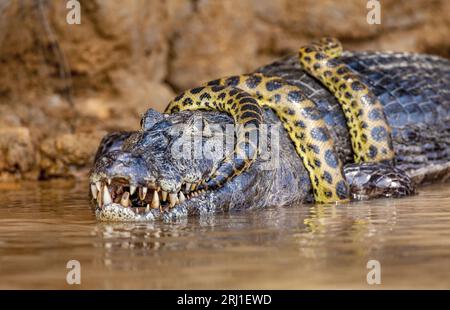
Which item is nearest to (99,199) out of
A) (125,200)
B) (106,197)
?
(106,197)

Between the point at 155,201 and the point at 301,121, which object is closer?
the point at 155,201

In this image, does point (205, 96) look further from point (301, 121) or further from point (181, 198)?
point (181, 198)

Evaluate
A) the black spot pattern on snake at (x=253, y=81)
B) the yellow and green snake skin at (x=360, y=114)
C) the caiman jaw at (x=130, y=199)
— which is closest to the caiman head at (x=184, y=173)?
the caiman jaw at (x=130, y=199)

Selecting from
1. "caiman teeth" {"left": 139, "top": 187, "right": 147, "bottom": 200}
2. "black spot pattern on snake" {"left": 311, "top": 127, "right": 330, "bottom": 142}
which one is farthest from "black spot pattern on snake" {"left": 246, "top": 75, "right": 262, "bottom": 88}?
"caiman teeth" {"left": 139, "top": 187, "right": 147, "bottom": 200}

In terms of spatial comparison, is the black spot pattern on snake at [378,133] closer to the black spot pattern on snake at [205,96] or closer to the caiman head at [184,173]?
the caiman head at [184,173]

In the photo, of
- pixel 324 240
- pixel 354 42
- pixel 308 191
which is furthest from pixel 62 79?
pixel 324 240
